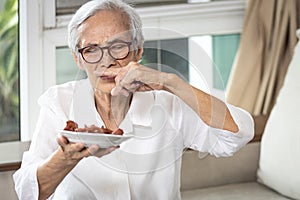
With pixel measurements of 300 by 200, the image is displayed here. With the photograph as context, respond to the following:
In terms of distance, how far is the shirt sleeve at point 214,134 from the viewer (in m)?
1.37

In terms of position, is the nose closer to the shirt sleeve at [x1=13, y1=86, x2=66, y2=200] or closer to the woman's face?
the woman's face

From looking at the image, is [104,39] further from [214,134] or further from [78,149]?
[214,134]

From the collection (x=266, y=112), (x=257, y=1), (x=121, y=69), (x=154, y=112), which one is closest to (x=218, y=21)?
(x=257, y=1)

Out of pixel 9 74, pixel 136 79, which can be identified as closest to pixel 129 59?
pixel 136 79

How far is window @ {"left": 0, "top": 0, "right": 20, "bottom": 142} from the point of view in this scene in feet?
6.07

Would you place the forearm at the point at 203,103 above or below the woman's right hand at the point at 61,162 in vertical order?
above

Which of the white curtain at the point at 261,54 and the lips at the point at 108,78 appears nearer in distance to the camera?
the lips at the point at 108,78

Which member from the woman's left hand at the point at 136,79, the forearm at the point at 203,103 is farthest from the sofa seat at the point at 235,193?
the woman's left hand at the point at 136,79

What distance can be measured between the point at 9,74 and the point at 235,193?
30.0 inches

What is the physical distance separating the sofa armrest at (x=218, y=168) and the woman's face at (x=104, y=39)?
69 centimetres

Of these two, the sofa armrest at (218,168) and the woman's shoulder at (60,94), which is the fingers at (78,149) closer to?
the woman's shoulder at (60,94)

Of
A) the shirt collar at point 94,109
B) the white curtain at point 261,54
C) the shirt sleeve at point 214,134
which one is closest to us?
the shirt collar at point 94,109

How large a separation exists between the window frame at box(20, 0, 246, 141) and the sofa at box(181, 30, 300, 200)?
1.32ft

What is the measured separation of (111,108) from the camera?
4.22 feet
